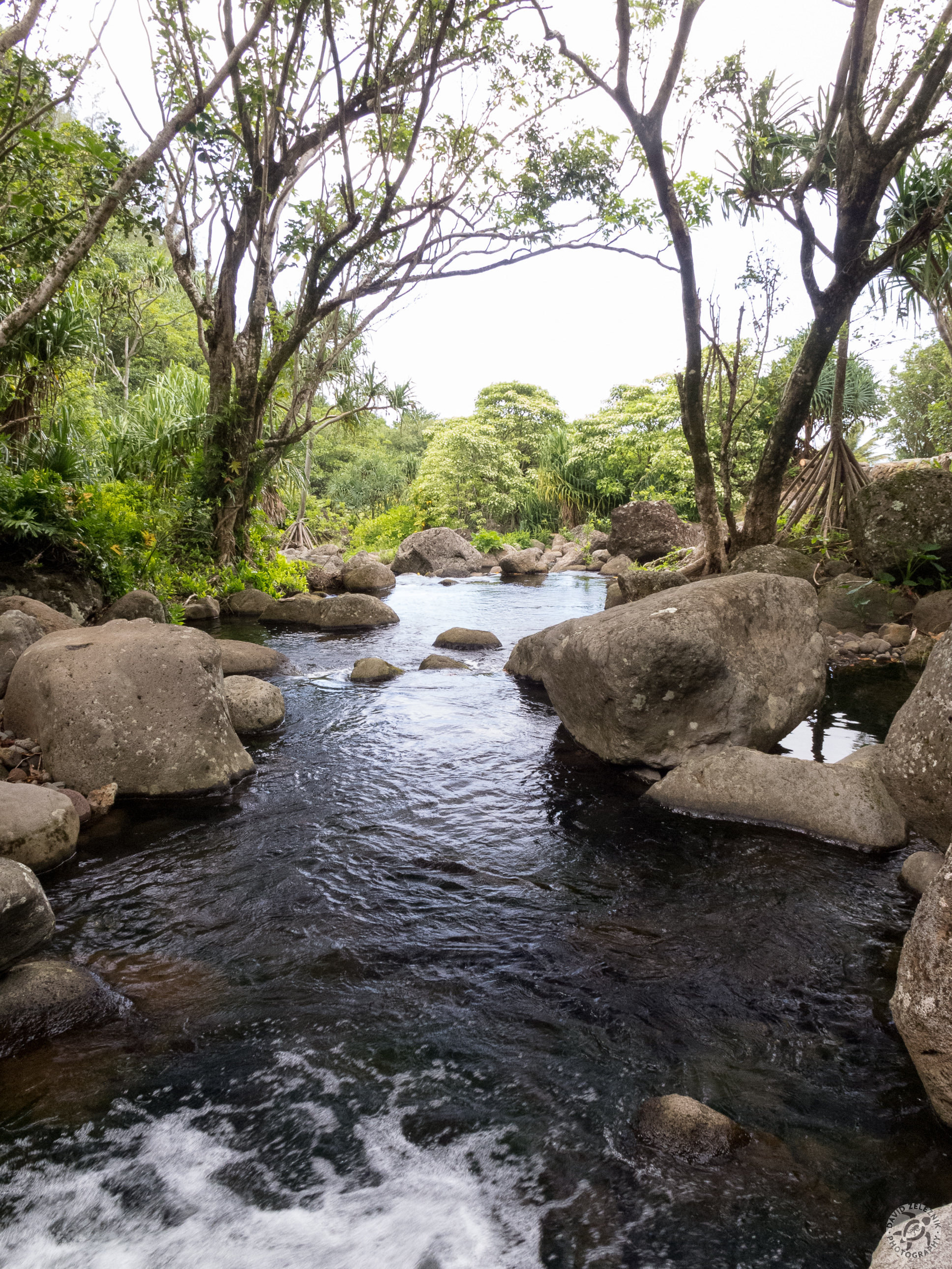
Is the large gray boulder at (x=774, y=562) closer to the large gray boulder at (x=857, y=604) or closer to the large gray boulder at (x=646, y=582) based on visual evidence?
the large gray boulder at (x=857, y=604)

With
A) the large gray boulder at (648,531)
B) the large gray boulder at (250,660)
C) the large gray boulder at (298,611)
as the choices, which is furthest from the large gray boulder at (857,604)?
the large gray boulder at (648,531)

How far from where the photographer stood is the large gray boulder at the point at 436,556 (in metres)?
23.7

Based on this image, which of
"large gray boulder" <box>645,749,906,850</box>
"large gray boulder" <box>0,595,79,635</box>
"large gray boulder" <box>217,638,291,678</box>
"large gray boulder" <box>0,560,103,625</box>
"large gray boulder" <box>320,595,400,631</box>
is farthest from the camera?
"large gray boulder" <box>320,595,400,631</box>

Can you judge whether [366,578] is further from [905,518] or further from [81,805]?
[81,805]

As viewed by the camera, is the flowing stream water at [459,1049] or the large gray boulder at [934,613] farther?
the large gray boulder at [934,613]

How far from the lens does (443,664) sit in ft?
30.3

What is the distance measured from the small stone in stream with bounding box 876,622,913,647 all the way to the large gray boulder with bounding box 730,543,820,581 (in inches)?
46.9

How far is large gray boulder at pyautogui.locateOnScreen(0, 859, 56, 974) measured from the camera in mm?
2869

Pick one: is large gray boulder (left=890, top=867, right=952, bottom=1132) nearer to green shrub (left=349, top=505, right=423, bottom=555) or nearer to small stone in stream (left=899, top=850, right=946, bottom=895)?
small stone in stream (left=899, top=850, right=946, bottom=895)

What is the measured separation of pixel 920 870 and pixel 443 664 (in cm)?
610

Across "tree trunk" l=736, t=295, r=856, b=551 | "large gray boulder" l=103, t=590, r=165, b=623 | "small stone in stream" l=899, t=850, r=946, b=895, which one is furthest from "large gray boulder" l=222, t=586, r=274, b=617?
"small stone in stream" l=899, t=850, r=946, b=895

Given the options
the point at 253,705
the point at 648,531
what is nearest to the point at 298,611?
the point at 253,705

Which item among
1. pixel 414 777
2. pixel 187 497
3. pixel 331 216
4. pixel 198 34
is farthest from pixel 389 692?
pixel 198 34

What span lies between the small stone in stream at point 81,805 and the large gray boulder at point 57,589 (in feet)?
11.7
